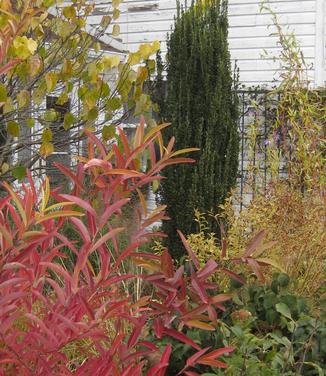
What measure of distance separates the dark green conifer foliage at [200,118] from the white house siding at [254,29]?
8.52 ft

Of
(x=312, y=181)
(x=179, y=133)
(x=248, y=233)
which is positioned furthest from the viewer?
(x=179, y=133)

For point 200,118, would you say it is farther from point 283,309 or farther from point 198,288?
point 198,288

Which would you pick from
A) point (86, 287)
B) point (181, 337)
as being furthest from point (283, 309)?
point (86, 287)

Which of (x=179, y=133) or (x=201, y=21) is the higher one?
(x=201, y=21)

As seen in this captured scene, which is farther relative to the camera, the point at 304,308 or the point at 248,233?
the point at 248,233

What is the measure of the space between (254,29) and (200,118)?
386 centimetres

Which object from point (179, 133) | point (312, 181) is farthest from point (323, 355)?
point (179, 133)

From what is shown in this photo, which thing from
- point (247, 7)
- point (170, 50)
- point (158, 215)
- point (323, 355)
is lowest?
point (323, 355)

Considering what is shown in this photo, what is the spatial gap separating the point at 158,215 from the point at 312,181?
384 centimetres

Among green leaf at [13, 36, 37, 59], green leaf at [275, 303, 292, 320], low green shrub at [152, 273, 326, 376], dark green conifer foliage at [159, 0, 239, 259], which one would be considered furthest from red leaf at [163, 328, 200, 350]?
dark green conifer foliage at [159, 0, 239, 259]

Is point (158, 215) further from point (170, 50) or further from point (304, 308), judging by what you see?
point (170, 50)

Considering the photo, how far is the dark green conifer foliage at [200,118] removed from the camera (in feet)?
21.3

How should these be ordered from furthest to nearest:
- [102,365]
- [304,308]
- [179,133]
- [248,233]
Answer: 1. [179,133]
2. [248,233]
3. [304,308]
4. [102,365]

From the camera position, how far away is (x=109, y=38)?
9.20 meters
